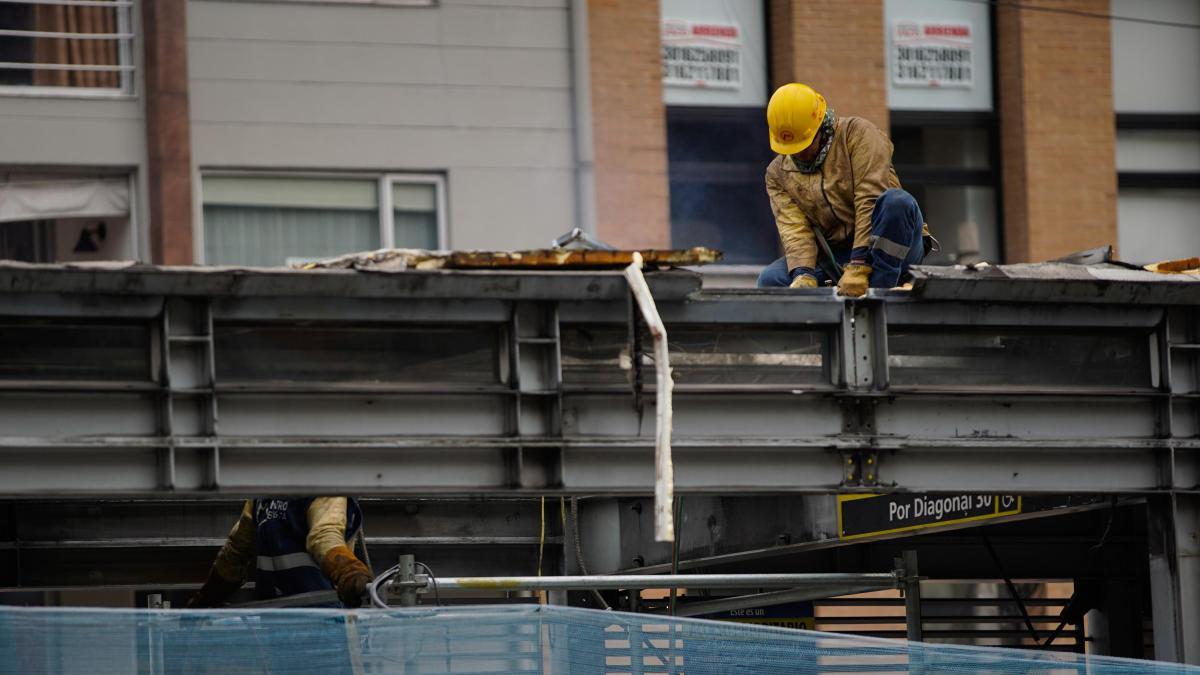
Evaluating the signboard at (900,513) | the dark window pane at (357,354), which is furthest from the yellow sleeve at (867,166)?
the dark window pane at (357,354)

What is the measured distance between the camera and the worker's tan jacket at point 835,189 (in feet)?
36.6

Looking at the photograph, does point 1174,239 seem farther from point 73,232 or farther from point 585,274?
point 585,274

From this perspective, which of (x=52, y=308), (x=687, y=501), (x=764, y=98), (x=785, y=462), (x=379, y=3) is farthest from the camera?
(x=764, y=98)

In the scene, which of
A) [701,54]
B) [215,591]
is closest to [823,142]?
[215,591]

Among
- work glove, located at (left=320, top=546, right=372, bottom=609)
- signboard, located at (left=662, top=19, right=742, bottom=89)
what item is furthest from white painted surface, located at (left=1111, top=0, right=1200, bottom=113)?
work glove, located at (left=320, top=546, right=372, bottom=609)

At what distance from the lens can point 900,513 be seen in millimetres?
11203

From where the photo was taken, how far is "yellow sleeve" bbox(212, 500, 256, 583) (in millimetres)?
10688

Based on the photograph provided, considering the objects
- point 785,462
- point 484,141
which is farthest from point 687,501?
point 484,141

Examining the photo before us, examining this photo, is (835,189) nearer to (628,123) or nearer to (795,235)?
(795,235)

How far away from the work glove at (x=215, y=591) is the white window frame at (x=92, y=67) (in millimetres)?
9302

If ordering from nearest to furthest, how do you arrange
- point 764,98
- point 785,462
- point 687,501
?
point 785,462
point 687,501
point 764,98

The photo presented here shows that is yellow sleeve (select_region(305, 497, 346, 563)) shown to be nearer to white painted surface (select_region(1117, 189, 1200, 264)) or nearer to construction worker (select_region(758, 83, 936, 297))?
construction worker (select_region(758, 83, 936, 297))

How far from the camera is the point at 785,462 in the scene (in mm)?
9492

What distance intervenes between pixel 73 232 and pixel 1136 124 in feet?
37.7
